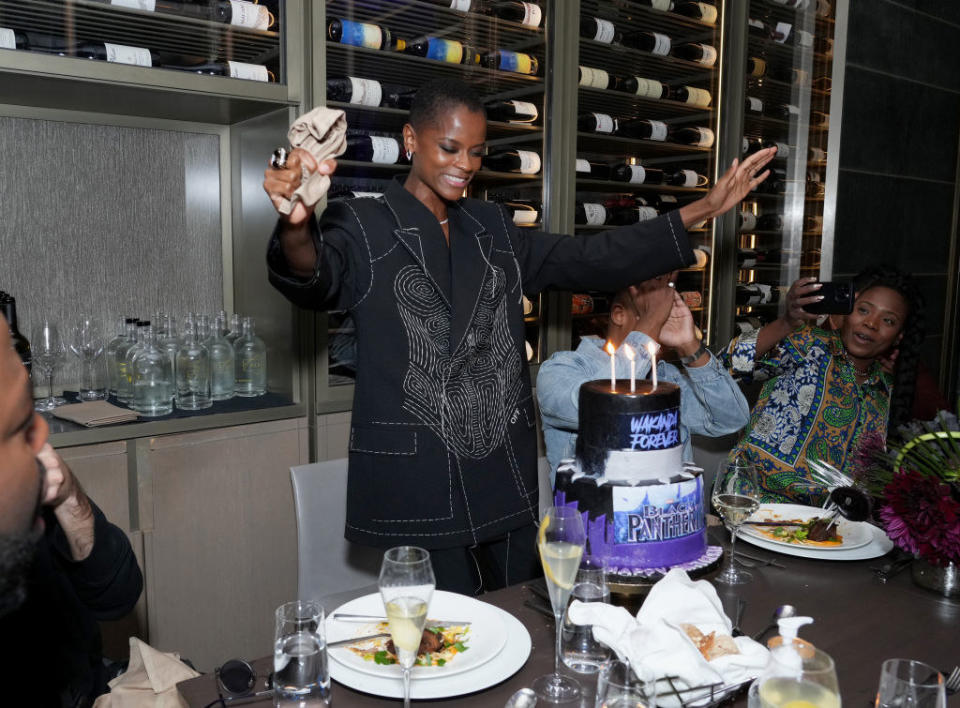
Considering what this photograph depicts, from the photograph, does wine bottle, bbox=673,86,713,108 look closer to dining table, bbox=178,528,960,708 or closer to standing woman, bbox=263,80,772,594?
standing woman, bbox=263,80,772,594

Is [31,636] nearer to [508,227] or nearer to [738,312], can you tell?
[508,227]

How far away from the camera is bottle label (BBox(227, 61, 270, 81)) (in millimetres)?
2406

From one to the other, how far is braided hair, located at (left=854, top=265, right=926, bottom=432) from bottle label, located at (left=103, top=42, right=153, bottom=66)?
2227 mm

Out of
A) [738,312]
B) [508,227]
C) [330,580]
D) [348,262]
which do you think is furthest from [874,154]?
[330,580]

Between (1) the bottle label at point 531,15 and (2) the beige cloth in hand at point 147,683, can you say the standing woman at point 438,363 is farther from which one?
(1) the bottle label at point 531,15

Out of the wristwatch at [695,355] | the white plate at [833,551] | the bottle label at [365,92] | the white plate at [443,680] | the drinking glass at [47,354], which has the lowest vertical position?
the white plate at [833,551]

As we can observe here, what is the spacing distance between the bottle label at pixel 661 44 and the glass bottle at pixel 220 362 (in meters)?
2.09

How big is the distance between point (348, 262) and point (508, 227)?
48 cm

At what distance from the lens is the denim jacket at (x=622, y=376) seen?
6.31 feet

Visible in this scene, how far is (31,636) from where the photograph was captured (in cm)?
126

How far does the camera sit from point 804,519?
1754 mm

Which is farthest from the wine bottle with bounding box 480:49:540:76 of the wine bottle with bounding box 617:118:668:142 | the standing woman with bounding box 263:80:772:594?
the standing woman with bounding box 263:80:772:594

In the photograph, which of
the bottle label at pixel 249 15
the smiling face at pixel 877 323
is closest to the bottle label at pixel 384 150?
the bottle label at pixel 249 15

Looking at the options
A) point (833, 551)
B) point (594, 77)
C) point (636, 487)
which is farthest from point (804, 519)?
point (594, 77)
